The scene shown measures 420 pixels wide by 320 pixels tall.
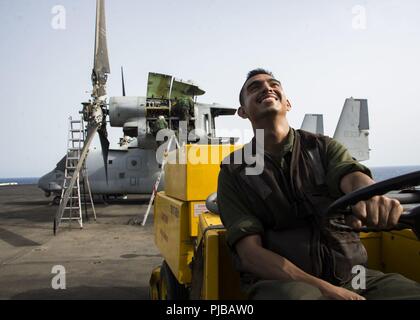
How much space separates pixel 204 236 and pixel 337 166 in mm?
956

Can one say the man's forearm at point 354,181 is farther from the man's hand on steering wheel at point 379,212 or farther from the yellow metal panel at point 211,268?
the yellow metal panel at point 211,268

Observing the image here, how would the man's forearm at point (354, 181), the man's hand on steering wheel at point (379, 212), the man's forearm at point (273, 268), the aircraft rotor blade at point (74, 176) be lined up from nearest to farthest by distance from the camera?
the man's hand on steering wheel at point (379, 212)
the man's forearm at point (273, 268)
the man's forearm at point (354, 181)
the aircraft rotor blade at point (74, 176)

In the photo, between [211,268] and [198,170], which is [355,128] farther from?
[211,268]

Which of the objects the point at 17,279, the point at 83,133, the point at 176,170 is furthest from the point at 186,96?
the point at 176,170

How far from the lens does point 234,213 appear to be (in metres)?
1.92

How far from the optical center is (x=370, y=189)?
4.18ft

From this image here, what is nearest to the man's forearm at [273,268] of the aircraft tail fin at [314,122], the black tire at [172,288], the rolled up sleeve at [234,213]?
the rolled up sleeve at [234,213]

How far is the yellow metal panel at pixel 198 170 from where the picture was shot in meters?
2.86

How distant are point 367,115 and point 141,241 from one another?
16703mm

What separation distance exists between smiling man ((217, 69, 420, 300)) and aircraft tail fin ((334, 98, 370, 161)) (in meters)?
19.0

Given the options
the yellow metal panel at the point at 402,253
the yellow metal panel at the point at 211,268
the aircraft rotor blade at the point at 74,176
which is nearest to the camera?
the yellow metal panel at the point at 211,268

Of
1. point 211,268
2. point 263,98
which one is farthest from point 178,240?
point 263,98

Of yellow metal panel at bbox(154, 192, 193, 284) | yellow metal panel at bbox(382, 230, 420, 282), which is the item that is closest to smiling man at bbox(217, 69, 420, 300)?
yellow metal panel at bbox(382, 230, 420, 282)

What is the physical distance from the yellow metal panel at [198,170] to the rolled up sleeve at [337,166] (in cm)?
116
